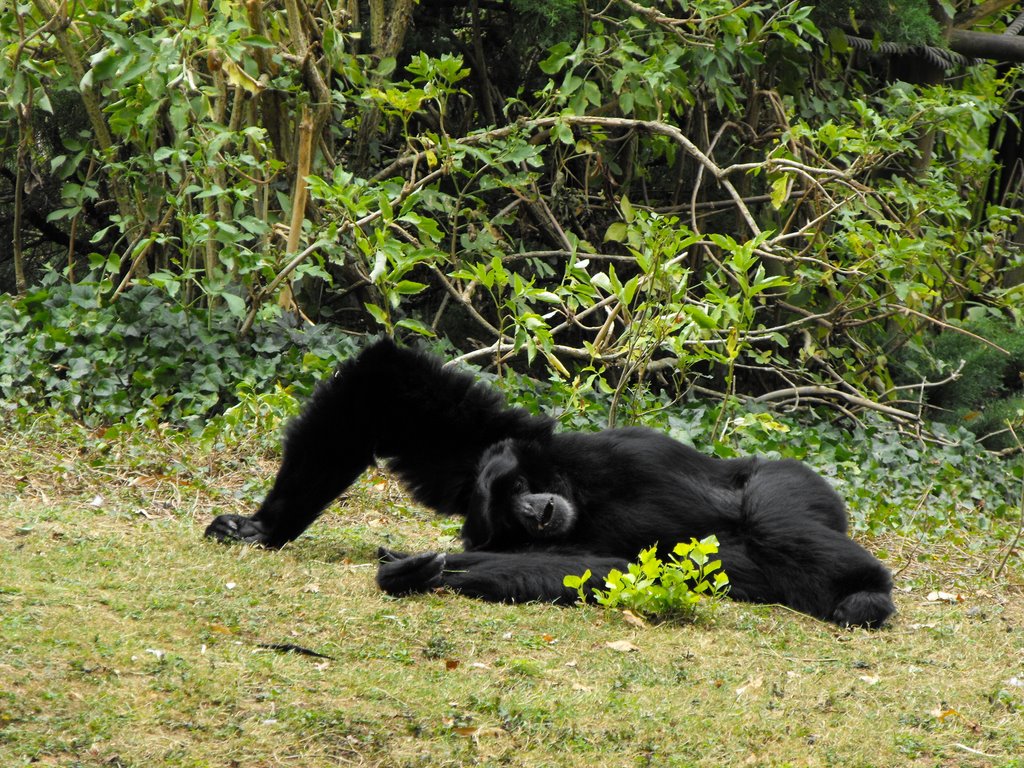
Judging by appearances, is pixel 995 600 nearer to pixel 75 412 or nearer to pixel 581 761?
pixel 581 761

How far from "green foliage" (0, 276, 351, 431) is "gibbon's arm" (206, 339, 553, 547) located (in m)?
2.62

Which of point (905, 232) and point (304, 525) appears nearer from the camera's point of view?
point (304, 525)

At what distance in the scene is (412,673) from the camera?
3498mm

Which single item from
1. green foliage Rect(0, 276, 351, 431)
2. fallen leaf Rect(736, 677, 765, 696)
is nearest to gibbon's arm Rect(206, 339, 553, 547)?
fallen leaf Rect(736, 677, 765, 696)

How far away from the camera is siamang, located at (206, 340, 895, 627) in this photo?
16.3 feet

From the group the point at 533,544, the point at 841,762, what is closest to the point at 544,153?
the point at 533,544

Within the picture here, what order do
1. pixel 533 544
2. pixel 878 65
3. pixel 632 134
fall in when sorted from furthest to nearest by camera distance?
pixel 878 65 → pixel 632 134 → pixel 533 544

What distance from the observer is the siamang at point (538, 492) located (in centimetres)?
498

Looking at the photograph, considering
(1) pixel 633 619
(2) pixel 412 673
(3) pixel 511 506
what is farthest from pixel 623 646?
(3) pixel 511 506

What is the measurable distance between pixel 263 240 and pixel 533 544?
4305mm

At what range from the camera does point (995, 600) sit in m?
5.58

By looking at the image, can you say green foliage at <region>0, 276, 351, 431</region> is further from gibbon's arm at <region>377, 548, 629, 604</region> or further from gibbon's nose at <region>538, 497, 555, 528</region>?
gibbon's arm at <region>377, 548, 629, 604</region>

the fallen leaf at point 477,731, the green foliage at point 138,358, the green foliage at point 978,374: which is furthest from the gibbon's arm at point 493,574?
the green foliage at point 978,374

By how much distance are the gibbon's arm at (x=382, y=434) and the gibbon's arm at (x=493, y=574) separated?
0.43 meters
